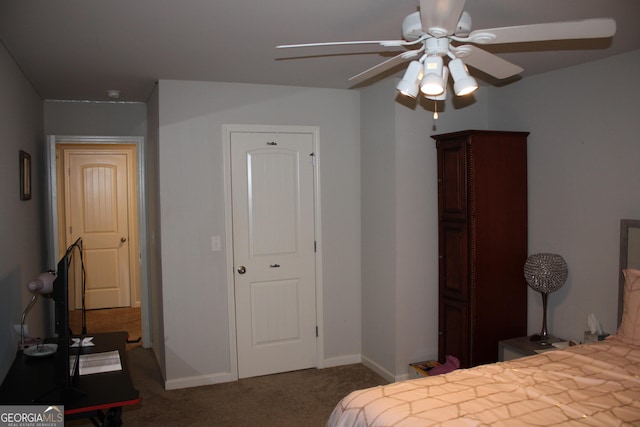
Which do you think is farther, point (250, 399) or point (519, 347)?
point (250, 399)

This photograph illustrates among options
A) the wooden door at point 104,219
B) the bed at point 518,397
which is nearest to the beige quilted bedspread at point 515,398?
the bed at point 518,397

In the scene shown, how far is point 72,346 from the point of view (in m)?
2.84

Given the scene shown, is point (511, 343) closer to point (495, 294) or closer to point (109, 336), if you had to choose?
point (495, 294)

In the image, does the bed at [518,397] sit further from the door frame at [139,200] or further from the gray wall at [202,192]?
the door frame at [139,200]

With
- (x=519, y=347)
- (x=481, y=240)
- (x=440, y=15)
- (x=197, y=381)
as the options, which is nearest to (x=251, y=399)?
(x=197, y=381)

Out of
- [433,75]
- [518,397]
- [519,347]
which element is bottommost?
[519,347]

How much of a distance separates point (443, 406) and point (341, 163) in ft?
8.89

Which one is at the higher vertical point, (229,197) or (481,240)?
(229,197)

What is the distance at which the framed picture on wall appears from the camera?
3434 millimetres

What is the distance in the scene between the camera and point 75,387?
2156 mm

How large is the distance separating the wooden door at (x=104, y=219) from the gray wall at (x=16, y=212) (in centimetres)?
218

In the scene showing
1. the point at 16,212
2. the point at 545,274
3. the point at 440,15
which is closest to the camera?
the point at 440,15

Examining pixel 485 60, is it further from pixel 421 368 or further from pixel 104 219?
pixel 104 219

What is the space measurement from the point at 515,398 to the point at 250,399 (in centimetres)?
223
